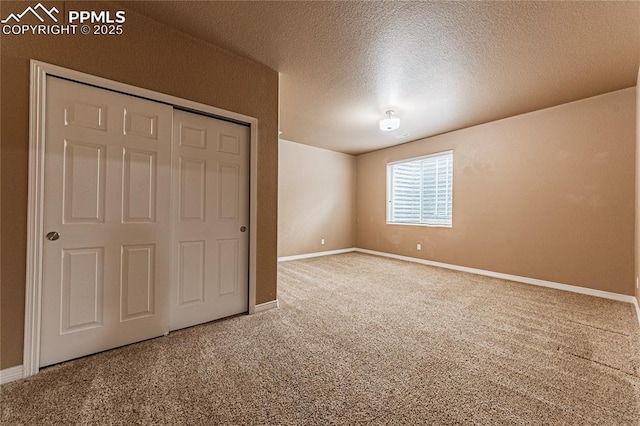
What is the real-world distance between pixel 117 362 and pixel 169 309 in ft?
1.68

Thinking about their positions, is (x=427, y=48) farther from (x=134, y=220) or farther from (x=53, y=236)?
(x=53, y=236)

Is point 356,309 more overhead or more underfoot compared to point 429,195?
more underfoot

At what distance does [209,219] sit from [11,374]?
1576mm

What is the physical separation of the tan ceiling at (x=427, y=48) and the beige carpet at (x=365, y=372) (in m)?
2.65

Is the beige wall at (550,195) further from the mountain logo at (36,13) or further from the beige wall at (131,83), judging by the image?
the mountain logo at (36,13)

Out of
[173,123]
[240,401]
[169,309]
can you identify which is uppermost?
[173,123]

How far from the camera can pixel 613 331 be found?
248 centimetres

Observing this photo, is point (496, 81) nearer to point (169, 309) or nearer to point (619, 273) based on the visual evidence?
point (619, 273)

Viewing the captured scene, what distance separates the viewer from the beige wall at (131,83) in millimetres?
1682

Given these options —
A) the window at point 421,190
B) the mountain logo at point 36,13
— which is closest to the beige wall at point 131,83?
the mountain logo at point 36,13

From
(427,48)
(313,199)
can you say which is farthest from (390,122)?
(313,199)

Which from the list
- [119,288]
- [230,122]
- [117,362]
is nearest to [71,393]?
[117,362]

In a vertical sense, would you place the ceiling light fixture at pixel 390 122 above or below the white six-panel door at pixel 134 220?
above

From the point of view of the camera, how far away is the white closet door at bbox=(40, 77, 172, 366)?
1840mm
